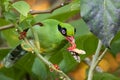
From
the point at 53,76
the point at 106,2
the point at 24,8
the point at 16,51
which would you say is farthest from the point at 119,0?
the point at 53,76

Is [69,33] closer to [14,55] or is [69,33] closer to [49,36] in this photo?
[49,36]

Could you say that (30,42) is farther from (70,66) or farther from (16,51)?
(70,66)

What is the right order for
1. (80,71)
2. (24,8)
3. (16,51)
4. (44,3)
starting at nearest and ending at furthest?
1. (24,8)
2. (16,51)
3. (80,71)
4. (44,3)

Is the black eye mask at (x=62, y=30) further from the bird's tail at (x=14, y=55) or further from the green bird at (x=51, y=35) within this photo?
the bird's tail at (x=14, y=55)

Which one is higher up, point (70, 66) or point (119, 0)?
point (119, 0)

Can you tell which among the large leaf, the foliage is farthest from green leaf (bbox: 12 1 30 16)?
the large leaf

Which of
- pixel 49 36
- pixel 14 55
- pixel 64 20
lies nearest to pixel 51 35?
pixel 49 36

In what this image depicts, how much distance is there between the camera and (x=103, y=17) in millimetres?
668

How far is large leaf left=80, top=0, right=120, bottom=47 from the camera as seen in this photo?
65 cm

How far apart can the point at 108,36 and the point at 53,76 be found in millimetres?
464

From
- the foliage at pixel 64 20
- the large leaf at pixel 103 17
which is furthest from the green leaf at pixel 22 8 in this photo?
the large leaf at pixel 103 17

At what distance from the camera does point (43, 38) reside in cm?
82

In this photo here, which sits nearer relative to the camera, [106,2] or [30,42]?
[106,2]

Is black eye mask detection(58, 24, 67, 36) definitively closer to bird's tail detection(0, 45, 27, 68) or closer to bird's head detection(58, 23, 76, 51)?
bird's head detection(58, 23, 76, 51)
